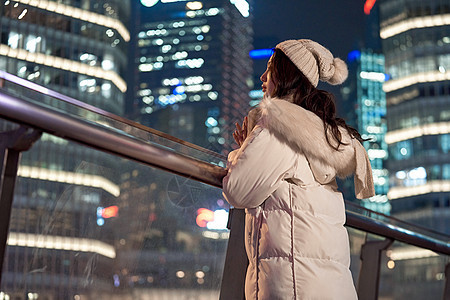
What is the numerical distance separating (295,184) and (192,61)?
42.5ft

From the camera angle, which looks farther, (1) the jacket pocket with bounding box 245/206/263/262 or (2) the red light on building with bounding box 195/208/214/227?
(2) the red light on building with bounding box 195/208/214/227

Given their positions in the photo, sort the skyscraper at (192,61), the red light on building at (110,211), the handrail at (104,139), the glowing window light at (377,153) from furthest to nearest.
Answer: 1. the glowing window light at (377,153)
2. the skyscraper at (192,61)
3. the red light on building at (110,211)
4. the handrail at (104,139)

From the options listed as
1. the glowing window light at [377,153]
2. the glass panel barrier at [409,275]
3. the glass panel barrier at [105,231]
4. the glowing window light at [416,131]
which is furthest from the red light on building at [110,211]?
the glowing window light at [377,153]

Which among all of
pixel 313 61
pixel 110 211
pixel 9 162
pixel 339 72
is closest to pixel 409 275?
pixel 339 72

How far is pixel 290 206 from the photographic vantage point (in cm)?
151

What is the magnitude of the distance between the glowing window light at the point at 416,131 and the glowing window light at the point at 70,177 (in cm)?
4677

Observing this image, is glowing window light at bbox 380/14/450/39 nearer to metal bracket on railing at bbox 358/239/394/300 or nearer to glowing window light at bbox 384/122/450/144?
glowing window light at bbox 384/122/450/144

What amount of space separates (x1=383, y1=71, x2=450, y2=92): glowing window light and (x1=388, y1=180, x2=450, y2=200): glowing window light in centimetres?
795

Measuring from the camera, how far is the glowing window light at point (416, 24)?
46281 mm

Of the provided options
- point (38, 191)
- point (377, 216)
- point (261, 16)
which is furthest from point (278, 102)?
point (261, 16)

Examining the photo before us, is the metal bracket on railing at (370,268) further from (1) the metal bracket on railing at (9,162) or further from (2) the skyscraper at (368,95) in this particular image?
(2) the skyscraper at (368,95)

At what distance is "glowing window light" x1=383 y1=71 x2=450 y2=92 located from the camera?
46.1 metres

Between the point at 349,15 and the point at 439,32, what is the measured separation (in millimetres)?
43390

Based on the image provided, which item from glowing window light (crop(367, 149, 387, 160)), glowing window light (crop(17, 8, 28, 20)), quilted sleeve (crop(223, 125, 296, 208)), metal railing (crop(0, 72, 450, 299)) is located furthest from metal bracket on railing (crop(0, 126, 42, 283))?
glowing window light (crop(367, 149, 387, 160))
